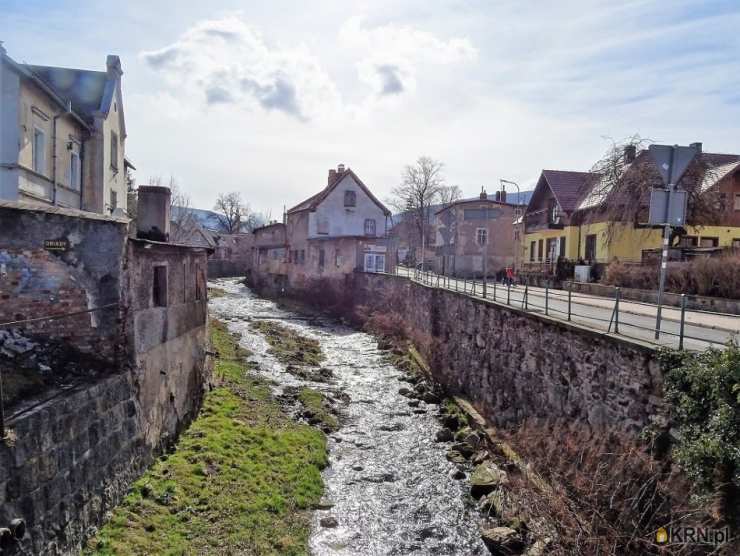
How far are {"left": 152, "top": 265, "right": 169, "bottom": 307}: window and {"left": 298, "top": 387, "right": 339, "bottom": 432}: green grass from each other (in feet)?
20.2

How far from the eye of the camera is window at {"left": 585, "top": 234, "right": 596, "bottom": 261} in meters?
31.2

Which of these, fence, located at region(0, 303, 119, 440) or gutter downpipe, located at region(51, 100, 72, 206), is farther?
gutter downpipe, located at region(51, 100, 72, 206)

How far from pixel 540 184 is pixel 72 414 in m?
36.7

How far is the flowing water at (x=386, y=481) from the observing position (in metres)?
9.45

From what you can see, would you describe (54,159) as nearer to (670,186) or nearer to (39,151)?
(39,151)

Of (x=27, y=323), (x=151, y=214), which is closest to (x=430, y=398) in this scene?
(x=151, y=214)

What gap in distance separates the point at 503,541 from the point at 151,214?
10488mm

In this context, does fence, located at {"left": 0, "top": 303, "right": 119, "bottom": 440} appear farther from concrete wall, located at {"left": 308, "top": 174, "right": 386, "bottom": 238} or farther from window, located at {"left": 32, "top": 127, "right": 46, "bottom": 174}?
concrete wall, located at {"left": 308, "top": 174, "right": 386, "bottom": 238}

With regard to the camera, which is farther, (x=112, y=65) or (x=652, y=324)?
(x=112, y=65)

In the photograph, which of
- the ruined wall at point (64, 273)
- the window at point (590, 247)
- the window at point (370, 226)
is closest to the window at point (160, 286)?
the ruined wall at point (64, 273)

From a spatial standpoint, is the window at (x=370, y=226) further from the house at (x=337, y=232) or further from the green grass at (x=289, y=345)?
the green grass at (x=289, y=345)

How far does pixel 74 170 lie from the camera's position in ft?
78.2

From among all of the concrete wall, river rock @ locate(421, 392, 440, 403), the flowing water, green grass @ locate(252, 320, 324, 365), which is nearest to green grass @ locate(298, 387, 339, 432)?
the flowing water

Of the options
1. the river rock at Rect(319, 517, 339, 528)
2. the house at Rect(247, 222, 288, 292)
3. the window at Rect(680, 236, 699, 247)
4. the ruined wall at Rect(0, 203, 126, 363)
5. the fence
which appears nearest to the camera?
the fence
